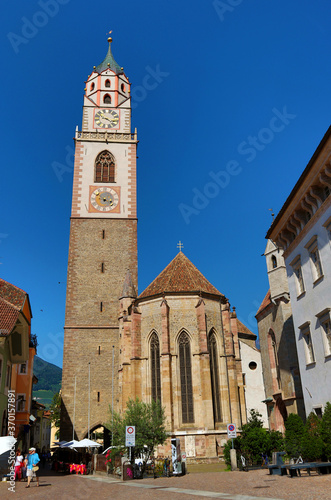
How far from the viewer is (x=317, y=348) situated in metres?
17.4

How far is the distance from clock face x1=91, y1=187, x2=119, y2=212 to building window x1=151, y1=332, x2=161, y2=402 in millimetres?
14679

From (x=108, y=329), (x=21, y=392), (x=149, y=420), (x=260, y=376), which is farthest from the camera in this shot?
(x=260, y=376)

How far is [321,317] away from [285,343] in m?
6.77

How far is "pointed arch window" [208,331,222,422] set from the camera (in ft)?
90.5

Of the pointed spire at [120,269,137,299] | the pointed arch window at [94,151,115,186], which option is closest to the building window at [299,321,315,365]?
the pointed spire at [120,269,137,299]

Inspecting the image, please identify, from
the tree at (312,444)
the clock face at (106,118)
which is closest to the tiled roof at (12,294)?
the tree at (312,444)

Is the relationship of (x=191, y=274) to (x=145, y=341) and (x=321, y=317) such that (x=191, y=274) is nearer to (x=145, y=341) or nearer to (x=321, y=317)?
(x=145, y=341)

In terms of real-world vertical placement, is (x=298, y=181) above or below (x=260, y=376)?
above

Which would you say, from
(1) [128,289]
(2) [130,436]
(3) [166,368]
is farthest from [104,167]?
(2) [130,436]

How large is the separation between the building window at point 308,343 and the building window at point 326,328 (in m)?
1.21

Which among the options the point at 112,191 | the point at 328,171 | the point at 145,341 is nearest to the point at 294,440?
the point at 328,171

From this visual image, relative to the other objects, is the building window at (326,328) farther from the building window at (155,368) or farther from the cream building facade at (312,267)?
the building window at (155,368)

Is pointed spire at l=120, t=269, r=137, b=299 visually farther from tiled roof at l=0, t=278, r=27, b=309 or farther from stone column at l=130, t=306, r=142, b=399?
tiled roof at l=0, t=278, r=27, b=309

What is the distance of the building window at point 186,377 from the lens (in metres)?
27.0
